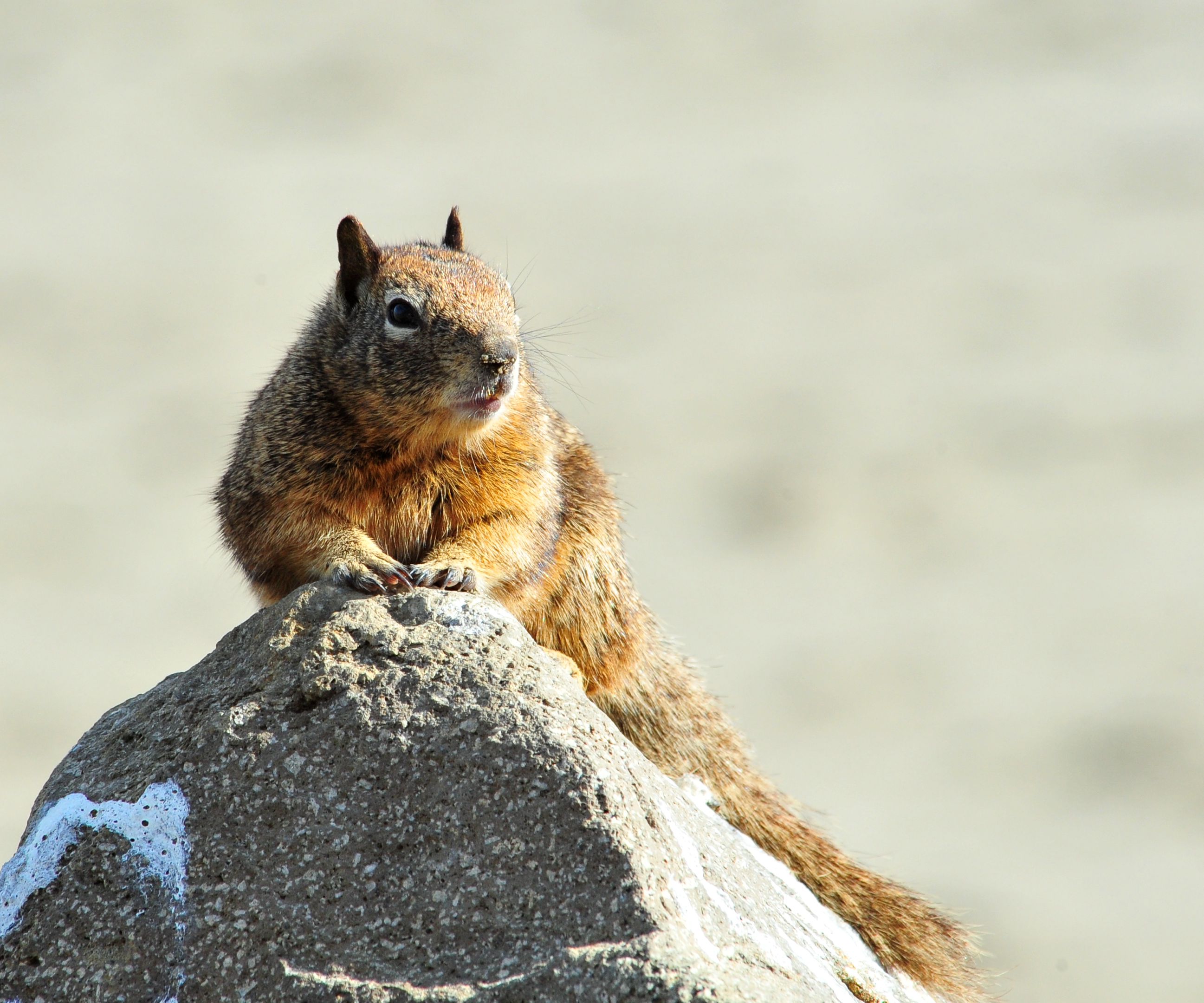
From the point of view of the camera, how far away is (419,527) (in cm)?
538

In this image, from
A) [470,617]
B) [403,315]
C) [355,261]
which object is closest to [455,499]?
A: [403,315]

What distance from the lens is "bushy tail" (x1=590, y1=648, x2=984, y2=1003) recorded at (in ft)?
18.2

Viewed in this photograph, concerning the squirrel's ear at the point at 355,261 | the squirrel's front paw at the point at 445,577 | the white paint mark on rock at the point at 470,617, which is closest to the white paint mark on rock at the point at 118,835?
the white paint mark on rock at the point at 470,617

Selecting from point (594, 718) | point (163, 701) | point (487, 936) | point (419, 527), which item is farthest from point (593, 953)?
point (419, 527)

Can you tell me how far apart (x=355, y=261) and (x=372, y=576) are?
1528 mm

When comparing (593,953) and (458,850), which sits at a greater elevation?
(458,850)

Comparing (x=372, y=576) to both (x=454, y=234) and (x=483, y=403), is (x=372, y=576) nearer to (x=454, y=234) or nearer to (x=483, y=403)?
(x=483, y=403)

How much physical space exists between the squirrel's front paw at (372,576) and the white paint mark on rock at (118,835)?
3.09 feet

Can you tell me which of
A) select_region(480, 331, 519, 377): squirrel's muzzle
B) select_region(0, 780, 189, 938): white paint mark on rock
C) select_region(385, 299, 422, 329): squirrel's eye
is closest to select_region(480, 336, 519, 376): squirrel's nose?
select_region(480, 331, 519, 377): squirrel's muzzle

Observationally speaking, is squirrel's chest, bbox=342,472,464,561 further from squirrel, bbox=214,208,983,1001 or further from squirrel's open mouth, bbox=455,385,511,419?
squirrel's open mouth, bbox=455,385,511,419

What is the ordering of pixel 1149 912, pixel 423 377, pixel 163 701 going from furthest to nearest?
pixel 1149 912 → pixel 423 377 → pixel 163 701

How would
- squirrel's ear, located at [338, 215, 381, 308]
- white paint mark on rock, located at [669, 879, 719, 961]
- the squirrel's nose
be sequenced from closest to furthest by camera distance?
white paint mark on rock, located at [669, 879, 719, 961] < the squirrel's nose < squirrel's ear, located at [338, 215, 381, 308]

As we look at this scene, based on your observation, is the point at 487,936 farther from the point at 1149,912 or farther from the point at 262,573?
the point at 1149,912

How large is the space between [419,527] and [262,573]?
0.63 m
